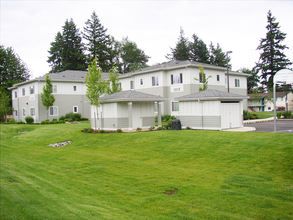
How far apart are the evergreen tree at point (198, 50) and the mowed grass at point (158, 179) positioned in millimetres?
51442

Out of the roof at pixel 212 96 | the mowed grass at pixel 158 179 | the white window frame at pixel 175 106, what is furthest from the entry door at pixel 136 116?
the white window frame at pixel 175 106

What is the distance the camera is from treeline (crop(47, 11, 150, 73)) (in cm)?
6394

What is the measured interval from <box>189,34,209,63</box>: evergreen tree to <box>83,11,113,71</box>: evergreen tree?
21210 mm

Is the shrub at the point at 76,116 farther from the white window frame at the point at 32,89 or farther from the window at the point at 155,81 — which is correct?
the window at the point at 155,81

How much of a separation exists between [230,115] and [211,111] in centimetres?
171

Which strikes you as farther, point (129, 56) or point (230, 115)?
point (129, 56)

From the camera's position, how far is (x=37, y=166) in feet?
43.5

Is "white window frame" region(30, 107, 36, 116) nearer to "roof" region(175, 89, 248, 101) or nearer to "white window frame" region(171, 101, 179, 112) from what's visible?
"white window frame" region(171, 101, 179, 112)

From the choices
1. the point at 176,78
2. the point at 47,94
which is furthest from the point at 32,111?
the point at 176,78

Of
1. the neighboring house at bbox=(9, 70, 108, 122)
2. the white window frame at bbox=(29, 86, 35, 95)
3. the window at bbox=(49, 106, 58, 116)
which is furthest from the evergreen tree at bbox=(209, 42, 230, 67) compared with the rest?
the white window frame at bbox=(29, 86, 35, 95)

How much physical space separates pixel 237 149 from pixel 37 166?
1024 centimetres

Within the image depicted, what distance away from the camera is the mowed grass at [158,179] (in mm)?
6602

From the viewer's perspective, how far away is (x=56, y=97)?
38938mm

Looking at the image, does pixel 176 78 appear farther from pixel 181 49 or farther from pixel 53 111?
pixel 181 49
